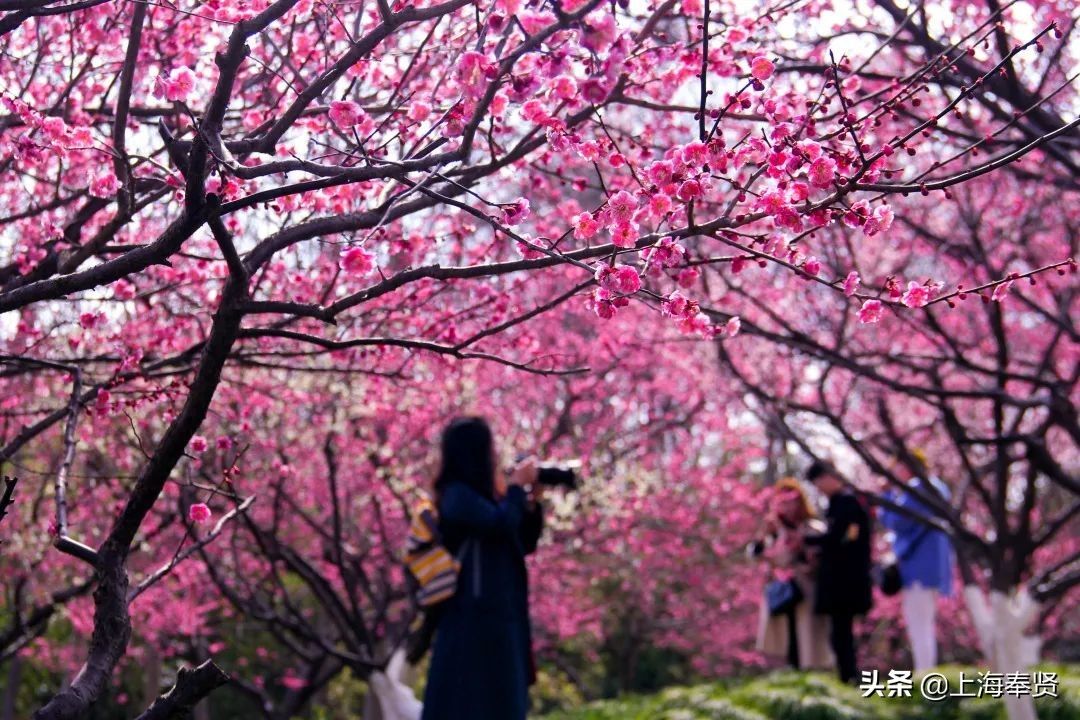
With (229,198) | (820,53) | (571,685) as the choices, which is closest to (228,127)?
(229,198)

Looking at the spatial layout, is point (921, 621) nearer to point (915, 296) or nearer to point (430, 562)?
point (430, 562)

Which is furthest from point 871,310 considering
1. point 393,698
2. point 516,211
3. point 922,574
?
point 922,574

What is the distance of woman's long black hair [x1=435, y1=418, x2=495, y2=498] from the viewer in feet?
16.2

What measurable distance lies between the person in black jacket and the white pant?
0.91 metres

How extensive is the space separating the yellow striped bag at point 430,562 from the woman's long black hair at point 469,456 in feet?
0.58

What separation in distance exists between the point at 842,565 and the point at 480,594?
130 inches

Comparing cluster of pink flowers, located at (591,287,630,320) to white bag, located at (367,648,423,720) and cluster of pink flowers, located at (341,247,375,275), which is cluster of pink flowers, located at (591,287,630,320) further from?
white bag, located at (367,648,423,720)

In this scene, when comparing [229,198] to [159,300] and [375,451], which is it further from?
[375,451]

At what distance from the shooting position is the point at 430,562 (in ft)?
16.1

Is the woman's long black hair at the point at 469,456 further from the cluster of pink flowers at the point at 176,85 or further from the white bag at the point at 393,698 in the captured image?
the cluster of pink flowers at the point at 176,85

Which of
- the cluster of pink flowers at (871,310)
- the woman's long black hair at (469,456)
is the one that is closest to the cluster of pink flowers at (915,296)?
the cluster of pink flowers at (871,310)

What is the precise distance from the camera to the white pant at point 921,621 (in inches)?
319

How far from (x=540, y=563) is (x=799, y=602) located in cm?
311

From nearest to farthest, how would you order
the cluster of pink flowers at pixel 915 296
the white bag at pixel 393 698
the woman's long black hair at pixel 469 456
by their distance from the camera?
the cluster of pink flowers at pixel 915 296
the woman's long black hair at pixel 469 456
the white bag at pixel 393 698
